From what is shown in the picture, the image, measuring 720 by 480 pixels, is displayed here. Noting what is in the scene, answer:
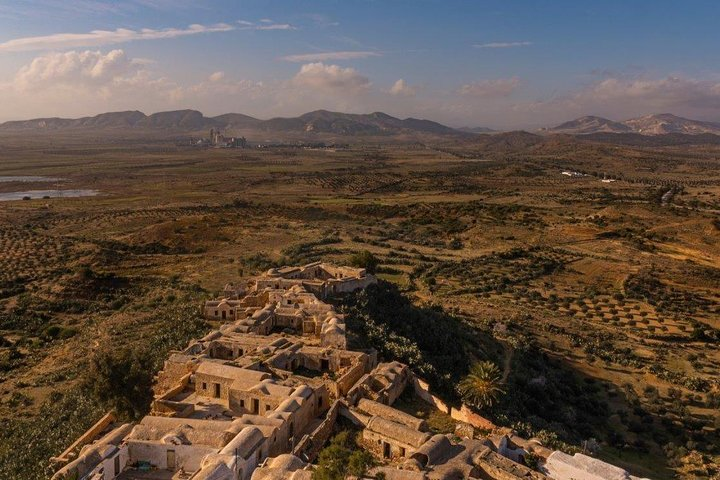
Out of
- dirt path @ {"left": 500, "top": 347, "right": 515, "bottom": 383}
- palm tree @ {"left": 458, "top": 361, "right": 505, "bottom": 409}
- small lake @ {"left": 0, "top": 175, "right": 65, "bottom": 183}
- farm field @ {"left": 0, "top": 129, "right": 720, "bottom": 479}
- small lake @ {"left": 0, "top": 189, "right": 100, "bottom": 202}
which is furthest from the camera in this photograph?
small lake @ {"left": 0, "top": 175, "right": 65, "bottom": 183}

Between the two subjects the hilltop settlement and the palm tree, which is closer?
the hilltop settlement

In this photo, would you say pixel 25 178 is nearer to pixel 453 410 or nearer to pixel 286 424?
pixel 453 410

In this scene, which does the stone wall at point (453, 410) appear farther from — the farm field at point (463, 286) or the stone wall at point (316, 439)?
the stone wall at point (316, 439)

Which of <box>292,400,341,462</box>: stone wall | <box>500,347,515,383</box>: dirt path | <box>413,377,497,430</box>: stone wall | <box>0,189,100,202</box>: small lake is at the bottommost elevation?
<box>500,347,515,383</box>: dirt path

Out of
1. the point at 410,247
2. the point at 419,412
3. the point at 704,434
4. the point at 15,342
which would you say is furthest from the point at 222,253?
the point at 704,434

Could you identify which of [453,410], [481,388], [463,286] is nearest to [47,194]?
[463,286]

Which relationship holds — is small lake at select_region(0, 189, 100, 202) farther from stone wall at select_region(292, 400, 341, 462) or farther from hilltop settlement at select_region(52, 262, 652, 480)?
stone wall at select_region(292, 400, 341, 462)

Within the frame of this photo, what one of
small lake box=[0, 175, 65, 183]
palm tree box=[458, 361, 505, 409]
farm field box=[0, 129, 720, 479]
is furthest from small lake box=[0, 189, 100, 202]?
palm tree box=[458, 361, 505, 409]
